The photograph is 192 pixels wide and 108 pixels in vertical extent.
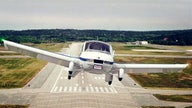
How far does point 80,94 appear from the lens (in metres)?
71.0

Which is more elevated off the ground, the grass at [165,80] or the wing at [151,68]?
the wing at [151,68]

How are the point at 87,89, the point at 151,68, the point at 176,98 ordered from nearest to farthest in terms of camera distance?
the point at 151,68 → the point at 176,98 → the point at 87,89

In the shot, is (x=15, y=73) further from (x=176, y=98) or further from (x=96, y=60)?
(x=96, y=60)

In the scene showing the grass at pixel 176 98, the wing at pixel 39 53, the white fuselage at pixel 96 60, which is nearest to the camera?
the white fuselage at pixel 96 60

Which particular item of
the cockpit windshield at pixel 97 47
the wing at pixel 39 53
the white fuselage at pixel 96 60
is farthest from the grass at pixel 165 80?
the wing at pixel 39 53

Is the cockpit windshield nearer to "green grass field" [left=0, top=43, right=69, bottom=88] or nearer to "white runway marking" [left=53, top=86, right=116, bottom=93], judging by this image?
"white runway marking" [left=53, top=86, right=116, bottom=93]

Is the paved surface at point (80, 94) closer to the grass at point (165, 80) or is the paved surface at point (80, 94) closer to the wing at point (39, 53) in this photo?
the grass at point (165, 80)

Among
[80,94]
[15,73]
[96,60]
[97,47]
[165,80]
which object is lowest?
[165,80]

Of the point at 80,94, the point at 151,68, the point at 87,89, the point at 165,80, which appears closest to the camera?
the point at 151,68

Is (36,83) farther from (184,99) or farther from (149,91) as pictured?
(184,99)

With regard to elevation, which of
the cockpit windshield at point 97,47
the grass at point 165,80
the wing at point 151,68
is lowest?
the grass at point 165,80

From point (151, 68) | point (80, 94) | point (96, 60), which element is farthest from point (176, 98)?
point (96, 60)

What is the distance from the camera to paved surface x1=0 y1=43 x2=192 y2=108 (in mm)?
63750

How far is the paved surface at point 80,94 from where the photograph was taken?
209 feet
